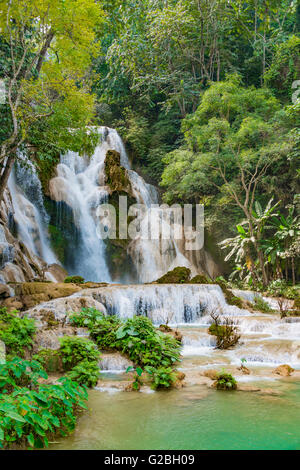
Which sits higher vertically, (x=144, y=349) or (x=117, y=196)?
(x=117, y=196)

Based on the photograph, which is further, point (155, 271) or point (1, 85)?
point (155, 271)

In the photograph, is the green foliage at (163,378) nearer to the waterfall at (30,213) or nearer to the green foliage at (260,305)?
the green foliage at (260,305)

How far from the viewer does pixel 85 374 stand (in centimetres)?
423

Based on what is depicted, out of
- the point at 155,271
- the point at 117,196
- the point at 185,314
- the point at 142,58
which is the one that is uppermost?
the point at 142,58

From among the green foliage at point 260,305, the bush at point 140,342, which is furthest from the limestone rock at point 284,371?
the green foliage at point 260,305

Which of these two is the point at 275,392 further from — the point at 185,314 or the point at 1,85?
the point at 1,85

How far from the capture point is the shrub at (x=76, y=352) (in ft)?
15.3

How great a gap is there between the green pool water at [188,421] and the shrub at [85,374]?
0.15 metres

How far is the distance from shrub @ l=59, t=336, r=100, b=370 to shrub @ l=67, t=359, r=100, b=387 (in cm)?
31

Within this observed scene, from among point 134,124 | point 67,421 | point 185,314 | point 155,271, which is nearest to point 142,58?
point 134,124

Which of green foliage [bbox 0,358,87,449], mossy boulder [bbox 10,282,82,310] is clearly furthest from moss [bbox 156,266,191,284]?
green foliage [bbox 0,358,87,449]

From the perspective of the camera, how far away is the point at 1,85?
8.29 m
